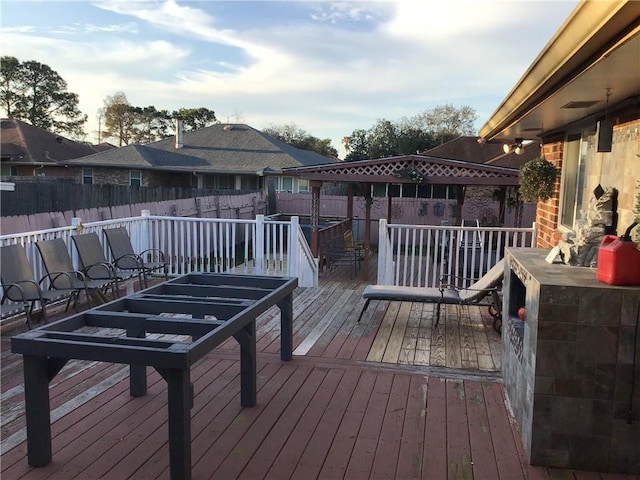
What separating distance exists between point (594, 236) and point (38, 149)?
97.5 feet

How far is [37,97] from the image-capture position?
39.2 metres

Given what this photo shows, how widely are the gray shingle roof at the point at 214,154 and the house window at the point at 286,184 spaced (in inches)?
43.6

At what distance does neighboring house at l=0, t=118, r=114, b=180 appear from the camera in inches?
1020

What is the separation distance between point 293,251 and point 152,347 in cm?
476

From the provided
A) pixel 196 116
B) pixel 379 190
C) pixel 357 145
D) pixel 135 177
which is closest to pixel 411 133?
pixel 357 145

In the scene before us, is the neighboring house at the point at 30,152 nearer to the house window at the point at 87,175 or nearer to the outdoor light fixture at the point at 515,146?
the house window at the point at 87,175

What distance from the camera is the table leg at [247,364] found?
3348 millimetres

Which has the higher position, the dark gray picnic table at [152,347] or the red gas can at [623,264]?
the red gas can at [623,264]

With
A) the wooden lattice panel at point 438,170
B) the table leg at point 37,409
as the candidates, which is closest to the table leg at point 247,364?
the table leg at point 37,409

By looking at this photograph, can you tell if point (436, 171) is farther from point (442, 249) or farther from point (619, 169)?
point (619, 169)

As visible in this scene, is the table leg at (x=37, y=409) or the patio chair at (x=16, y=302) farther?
the patio chair at (x=16, y=302)

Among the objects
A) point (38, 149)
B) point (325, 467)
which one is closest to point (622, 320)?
point (325, 467)

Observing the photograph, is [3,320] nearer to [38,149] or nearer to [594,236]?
[594,236]

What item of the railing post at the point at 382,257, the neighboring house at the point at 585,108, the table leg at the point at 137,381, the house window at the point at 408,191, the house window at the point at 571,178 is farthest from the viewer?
the house window at the point at 408,191
